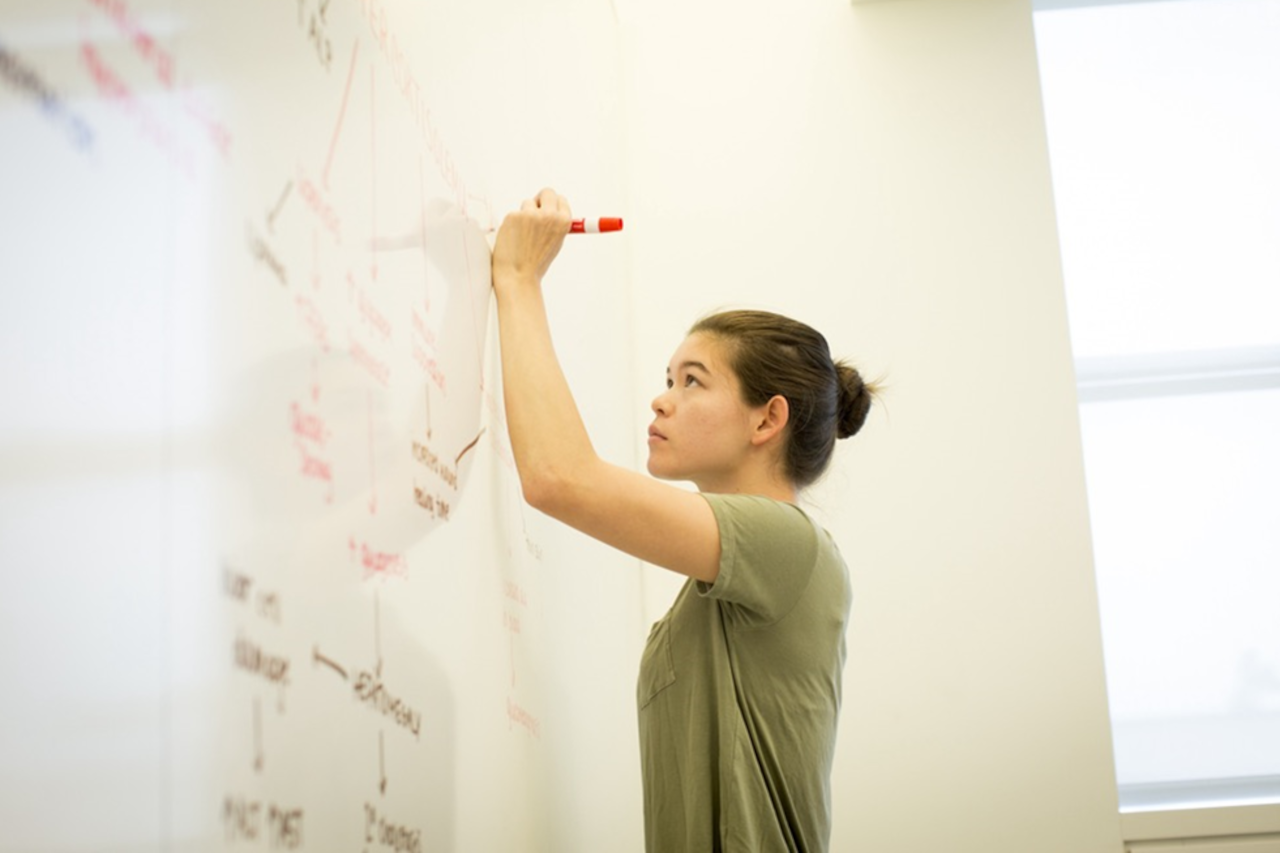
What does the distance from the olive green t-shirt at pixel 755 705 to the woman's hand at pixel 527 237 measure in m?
0.28

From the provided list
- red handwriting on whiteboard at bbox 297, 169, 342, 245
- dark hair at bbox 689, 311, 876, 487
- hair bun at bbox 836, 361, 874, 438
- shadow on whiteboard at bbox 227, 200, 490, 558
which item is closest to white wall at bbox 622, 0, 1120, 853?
hair bun at bbox 836, 361, 874, 438

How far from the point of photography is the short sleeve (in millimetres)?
1010

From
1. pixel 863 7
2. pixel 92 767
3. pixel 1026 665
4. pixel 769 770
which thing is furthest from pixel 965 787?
pixel 92 767

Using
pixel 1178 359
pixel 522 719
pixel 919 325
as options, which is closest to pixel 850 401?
pixel 522 719

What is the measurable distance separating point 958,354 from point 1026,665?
1.90ft

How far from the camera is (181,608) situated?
51cm

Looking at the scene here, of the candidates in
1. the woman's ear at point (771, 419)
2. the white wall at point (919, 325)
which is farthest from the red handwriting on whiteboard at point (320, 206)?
the white wall at point (919, 325)

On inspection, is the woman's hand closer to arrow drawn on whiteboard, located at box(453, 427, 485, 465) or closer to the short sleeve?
arrow drawn on whiteboard, located at box(453, 427, 485, 465)

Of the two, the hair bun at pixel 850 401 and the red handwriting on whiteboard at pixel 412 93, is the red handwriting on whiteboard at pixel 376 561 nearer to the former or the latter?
the red handwriting on whiteboard at pixel 412 93

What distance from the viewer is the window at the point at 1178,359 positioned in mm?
2129

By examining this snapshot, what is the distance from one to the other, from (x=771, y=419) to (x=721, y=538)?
0.94ft

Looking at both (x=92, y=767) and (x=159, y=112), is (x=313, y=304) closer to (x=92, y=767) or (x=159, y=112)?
(x=159, y=112)

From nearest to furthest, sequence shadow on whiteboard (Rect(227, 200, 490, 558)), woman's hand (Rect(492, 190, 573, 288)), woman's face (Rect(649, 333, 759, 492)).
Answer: shadow on whiteboard (Rect(227, 200, 490, 558)), woman's hand (Rect(492, 190, 573, 288)), woman's face (Rect(649, 333, 759, 492))

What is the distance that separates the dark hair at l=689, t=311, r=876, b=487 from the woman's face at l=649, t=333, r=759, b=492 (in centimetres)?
2
